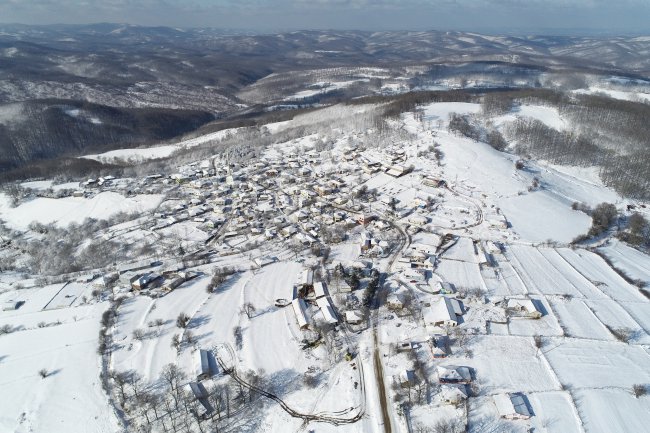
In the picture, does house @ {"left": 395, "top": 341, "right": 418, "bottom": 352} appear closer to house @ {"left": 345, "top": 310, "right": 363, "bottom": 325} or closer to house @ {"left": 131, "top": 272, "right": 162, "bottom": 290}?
house @ {"left": 345, "top": 310, "right": 363, "bottom": 325}

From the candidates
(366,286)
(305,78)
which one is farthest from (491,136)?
(305,78)

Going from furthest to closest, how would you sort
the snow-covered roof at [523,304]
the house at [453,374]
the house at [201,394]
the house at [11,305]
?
1. the house at [11,305]
2. the snow-covered roof at [523,304]
3. the house at [453,374]
4. the house at [201,394]

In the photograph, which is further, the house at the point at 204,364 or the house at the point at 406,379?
the house at the point at 204,364

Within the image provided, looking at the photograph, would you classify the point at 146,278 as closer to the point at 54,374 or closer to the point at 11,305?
the point at 54,374

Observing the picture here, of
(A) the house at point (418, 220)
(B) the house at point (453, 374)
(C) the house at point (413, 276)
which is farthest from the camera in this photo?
(A) the house at point (418, 220)

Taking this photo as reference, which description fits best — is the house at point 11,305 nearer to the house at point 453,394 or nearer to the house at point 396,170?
the house at point 453,394

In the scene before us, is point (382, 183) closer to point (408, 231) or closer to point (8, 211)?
point (408, 231)

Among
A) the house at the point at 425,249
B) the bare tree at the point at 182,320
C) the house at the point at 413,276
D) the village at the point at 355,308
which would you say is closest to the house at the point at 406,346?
the village at the point at 355,308
